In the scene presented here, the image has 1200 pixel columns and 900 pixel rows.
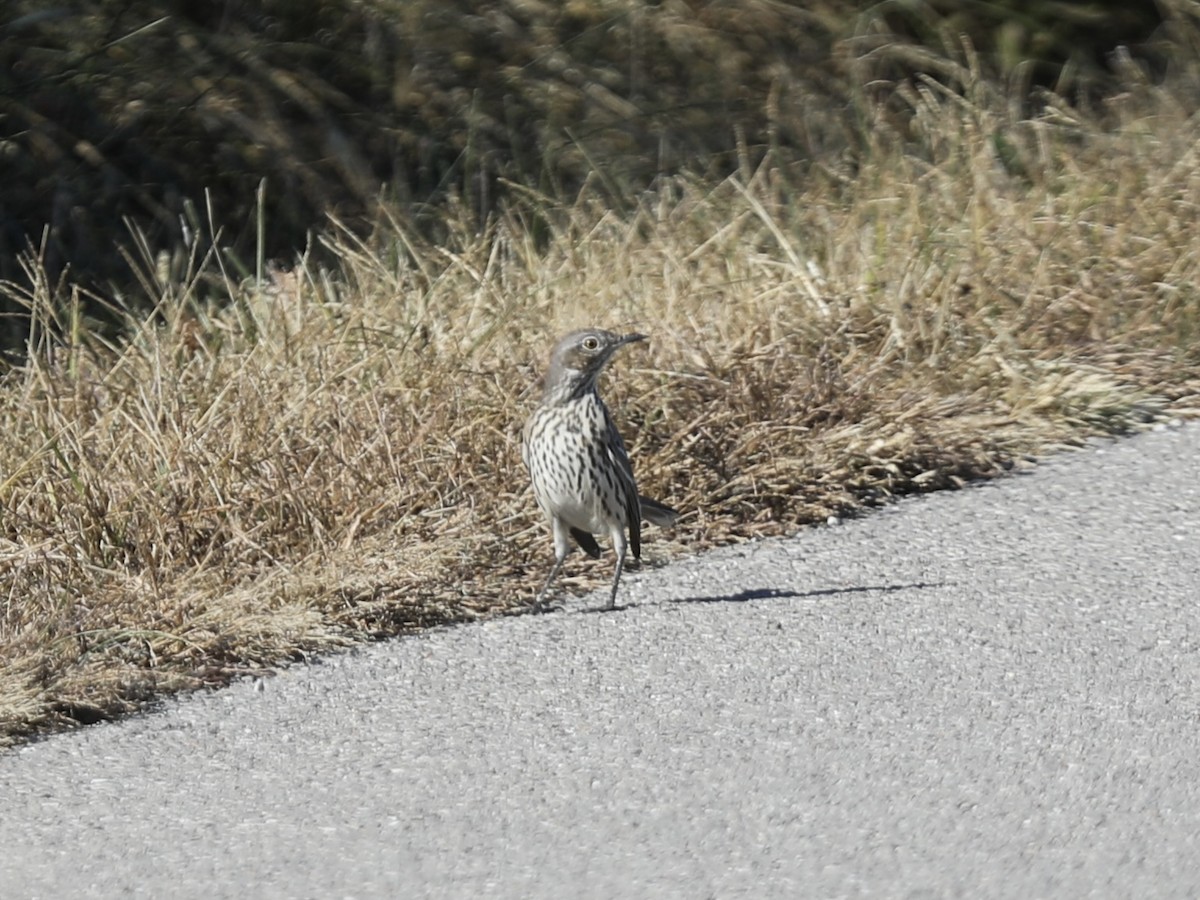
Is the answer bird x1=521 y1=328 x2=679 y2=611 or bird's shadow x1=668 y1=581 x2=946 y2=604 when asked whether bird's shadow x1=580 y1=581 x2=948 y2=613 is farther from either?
bird x1=521 y1=328 x2=679 y2=611

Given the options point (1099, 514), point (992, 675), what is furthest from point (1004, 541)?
point (992, 675)

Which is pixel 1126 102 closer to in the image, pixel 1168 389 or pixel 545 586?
pixel 1168 389

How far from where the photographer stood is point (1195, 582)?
6.81m

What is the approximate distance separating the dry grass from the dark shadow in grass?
52 cm

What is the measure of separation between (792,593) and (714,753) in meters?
1.53

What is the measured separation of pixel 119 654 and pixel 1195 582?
3315mm

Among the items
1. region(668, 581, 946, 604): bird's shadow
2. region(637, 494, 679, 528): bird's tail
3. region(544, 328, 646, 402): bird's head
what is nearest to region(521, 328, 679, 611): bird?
region(544, 328, 646, 402): bird's head

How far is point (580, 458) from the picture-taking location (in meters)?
6.69

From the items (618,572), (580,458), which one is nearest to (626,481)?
(580,458)

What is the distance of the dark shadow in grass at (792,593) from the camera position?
22.3 ft

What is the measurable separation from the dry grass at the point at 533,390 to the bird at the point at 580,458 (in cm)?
34

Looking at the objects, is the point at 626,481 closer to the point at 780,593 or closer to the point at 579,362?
the point at 579,362

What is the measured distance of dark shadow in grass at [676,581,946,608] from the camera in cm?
680

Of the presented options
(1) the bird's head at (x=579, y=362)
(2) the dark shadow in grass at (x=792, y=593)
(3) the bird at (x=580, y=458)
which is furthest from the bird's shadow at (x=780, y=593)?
(1) the bird's head at (x=579, y=362)
